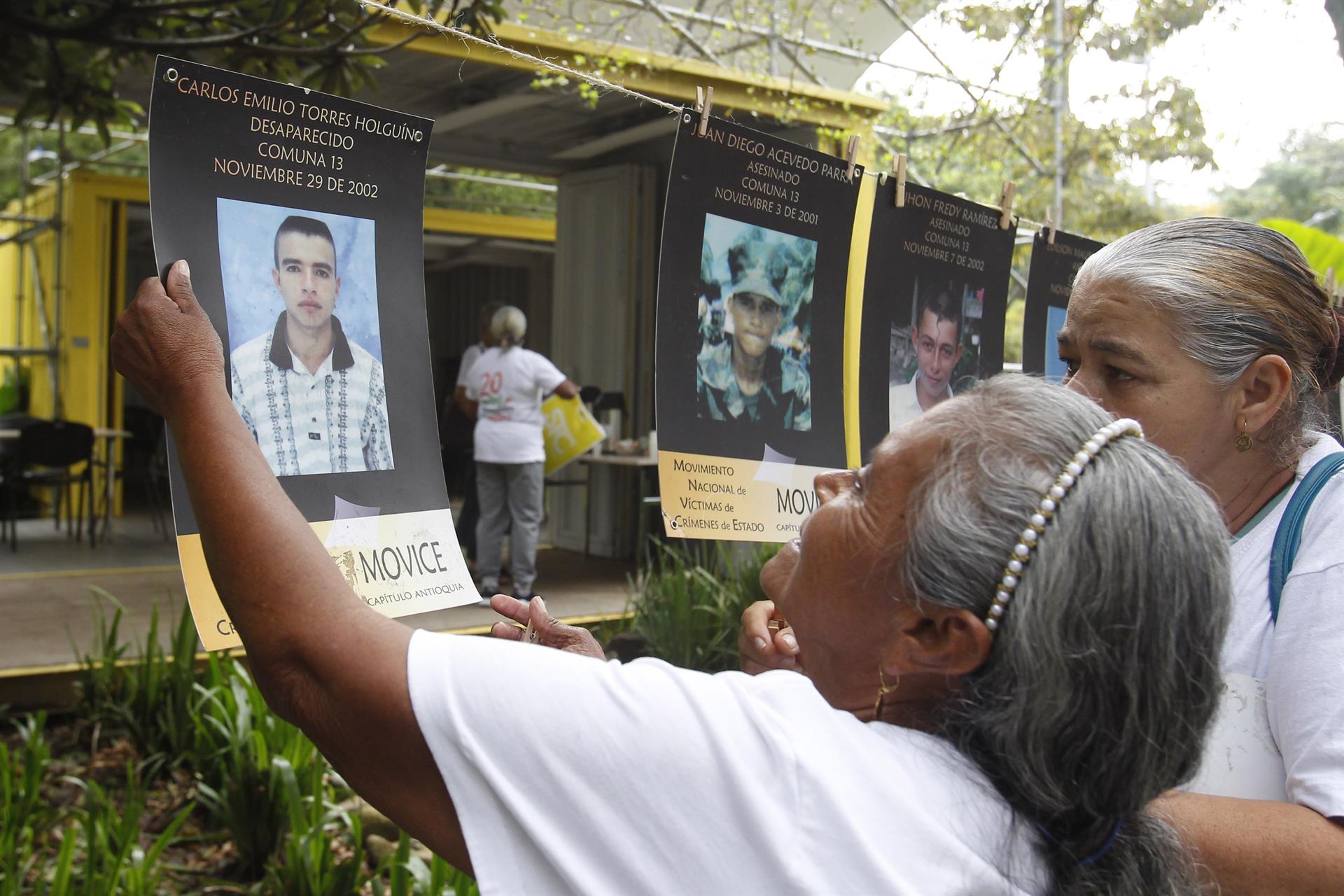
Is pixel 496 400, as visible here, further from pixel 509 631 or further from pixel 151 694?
pixel 509 631

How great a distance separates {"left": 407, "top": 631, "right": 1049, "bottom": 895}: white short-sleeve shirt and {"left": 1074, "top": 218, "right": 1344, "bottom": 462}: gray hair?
836mm

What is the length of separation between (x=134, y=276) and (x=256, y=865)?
1449cm

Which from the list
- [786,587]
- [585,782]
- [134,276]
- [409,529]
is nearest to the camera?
[585,782]

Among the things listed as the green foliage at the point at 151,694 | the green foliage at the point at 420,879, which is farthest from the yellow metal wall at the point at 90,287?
the green foliage at the point at 420,879

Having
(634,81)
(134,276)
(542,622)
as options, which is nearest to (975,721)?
(542,622)

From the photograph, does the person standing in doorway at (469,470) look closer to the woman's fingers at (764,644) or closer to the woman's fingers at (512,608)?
the woman's fingers at (764,644)

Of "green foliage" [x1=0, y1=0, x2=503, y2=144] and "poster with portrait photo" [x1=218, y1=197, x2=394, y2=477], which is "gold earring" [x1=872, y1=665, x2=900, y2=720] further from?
"green foliage" [x1=0, y1=0, x2=503, y2=144]

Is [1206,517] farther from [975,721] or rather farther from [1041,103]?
[1041,103]

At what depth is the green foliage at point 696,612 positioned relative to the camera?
424 centimetres

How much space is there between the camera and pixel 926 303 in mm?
2375

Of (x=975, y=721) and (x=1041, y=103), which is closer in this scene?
(x=975, y=721)

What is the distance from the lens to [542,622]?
129 centimetres

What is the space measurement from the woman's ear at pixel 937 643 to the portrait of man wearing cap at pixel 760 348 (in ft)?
3.15

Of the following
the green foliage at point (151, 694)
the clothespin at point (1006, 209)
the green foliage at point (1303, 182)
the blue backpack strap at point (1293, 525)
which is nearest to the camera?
the blue backpack strap at point (1293, 525)
